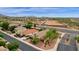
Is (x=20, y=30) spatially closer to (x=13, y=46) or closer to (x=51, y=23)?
(x=13, y=46)

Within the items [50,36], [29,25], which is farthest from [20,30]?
[50,36]

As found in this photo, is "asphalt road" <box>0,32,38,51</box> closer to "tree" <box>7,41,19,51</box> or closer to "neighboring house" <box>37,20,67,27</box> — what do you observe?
"tree" <box>7,41,19,51</box>

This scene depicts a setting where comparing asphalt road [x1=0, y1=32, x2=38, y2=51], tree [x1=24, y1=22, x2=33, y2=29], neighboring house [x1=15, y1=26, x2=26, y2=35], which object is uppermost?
tree [x1=24, y1=22, x2=33, y2=29]

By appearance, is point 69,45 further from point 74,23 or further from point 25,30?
point 25,30

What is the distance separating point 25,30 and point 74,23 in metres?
0.49

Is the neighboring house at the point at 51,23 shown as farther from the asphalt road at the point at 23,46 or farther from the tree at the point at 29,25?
the asphalt road at the point at 23,46

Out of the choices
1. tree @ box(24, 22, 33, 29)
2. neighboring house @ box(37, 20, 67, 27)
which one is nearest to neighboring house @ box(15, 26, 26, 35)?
tree @ box(24, 22, 33, 29)

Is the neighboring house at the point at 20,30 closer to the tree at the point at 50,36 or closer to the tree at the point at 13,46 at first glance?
the tree at the point at 13,46

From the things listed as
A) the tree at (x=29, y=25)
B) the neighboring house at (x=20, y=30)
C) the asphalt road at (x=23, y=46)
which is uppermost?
the tree at (x=29, y=25)

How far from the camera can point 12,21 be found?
1681 millimetres

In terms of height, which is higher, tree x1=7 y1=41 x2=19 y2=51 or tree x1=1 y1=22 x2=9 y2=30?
tree x1=1 y1=22 x2=9 y2=30

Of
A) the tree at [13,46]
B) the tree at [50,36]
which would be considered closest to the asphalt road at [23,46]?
the tree at [13,46]

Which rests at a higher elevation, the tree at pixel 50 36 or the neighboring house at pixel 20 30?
Answer: the neighboring house at pixel 20 30

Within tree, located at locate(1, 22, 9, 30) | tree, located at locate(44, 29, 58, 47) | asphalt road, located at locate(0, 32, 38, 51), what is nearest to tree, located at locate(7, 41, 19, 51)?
asphalt road, located at locate(0, 32, 38, 51)
